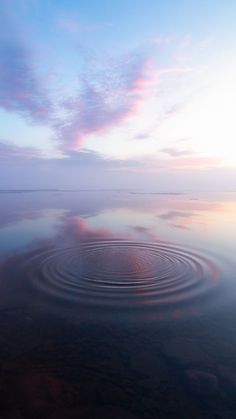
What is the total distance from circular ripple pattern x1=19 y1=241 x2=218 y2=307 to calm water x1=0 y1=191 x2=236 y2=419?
0.04m

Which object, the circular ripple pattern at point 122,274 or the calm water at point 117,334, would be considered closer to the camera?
the calm water at point 117,334

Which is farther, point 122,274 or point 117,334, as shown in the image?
point 122,274

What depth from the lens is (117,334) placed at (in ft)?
25.8

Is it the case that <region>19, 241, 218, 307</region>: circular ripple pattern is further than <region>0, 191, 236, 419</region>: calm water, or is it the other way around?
<region>19, 241, 218, 307</region>: circular ripple pattern

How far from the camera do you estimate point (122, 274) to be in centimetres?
1238

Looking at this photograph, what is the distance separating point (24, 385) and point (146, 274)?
23.6 ft

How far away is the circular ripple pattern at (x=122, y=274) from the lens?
10164 millimetres

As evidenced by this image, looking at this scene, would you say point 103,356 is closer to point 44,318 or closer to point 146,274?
point 44,318

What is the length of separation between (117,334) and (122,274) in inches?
179

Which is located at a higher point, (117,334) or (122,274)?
(122,274)

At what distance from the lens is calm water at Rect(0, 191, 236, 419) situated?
5.60m

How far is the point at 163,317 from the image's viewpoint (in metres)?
8.84

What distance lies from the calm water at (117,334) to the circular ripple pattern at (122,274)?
0.04 m

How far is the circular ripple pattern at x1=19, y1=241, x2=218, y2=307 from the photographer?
33.3 feet
